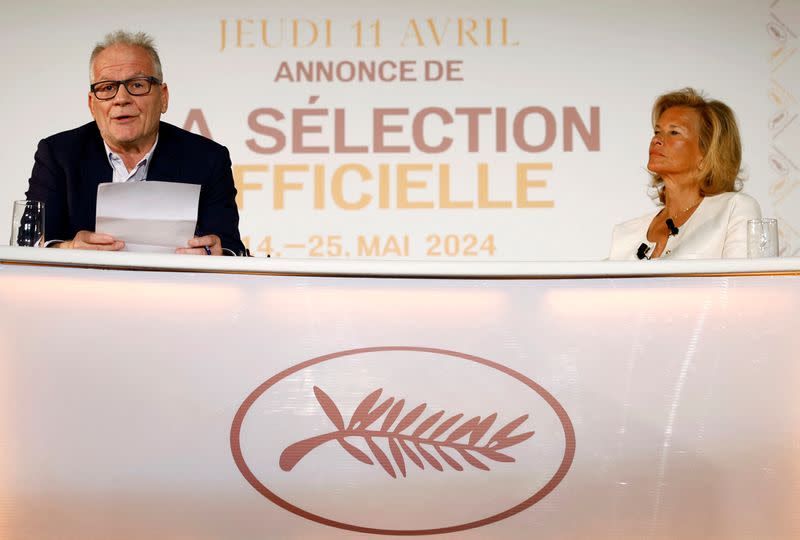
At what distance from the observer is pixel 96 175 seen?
2705 millimetres

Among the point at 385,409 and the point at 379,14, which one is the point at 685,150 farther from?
the point at 385,409

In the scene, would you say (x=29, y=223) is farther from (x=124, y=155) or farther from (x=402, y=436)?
(x=402, y=436)

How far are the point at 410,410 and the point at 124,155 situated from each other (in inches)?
57.4

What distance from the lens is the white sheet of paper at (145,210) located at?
1.98 metres

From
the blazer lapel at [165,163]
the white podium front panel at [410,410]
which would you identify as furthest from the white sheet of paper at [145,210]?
the blazer lapel at [165,163]

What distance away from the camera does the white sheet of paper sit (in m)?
1.98

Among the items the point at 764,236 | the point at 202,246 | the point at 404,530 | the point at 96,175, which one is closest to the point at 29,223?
the point at 202,246

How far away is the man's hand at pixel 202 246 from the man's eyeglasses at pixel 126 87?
0.77 metres

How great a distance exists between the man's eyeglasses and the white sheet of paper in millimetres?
881

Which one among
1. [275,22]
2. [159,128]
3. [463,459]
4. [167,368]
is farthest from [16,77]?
[463,459]

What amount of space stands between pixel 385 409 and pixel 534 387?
0.94 ft

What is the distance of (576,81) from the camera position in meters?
3.97

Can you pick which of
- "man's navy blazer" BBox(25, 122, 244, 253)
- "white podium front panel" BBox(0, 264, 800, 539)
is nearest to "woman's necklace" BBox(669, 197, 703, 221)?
"white podium front panel" BBox(0, 264, 800, 539)

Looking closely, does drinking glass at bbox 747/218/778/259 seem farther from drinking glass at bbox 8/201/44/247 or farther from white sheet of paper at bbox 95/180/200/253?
drinking glass at bbox 8/201/44/247
